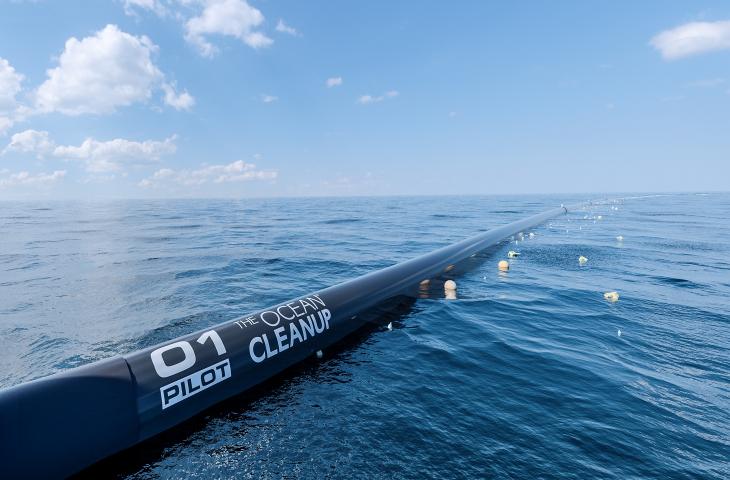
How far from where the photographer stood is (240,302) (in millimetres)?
11797

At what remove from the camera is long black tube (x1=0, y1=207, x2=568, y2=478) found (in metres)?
3.99

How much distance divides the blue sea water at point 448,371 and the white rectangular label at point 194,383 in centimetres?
53

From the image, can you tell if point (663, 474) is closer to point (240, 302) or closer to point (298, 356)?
point (298, 356)

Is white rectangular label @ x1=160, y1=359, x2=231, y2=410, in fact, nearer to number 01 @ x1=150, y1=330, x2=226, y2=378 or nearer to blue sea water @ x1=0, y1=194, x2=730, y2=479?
number 01 @ x1=150, y1=330, x2=226, y2=378

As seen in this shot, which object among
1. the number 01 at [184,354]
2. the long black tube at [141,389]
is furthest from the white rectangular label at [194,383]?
the number 01 at [184,354]

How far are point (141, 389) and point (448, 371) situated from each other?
Result: 587 centimetres

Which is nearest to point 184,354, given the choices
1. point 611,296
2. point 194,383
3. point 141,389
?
point 194,383

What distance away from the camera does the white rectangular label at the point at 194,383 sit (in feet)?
16.9

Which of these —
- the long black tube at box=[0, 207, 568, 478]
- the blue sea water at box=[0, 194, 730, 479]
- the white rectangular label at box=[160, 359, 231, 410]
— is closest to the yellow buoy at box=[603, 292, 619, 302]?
the blue sea water at box=[0, 194, 730, 479]

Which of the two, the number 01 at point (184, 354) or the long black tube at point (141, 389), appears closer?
the long black tube at point (141, 389)

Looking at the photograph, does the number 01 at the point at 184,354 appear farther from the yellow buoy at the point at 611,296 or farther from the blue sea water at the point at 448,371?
the yellow buoy at the point at 611,296

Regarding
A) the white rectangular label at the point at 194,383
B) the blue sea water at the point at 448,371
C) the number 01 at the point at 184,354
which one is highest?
the number 01 at the point at 184,354

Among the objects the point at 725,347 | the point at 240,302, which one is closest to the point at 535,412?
the point at 725,347

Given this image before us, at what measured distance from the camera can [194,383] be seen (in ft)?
18.0
